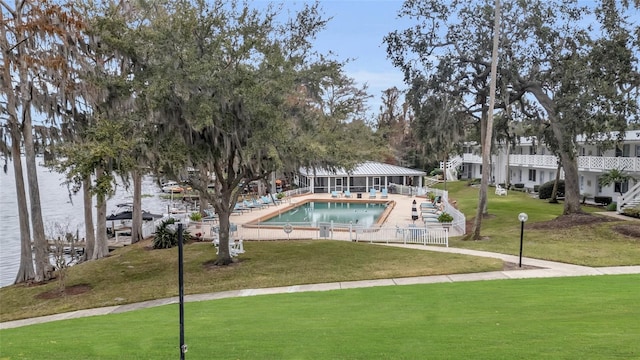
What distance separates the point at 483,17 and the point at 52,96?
1888 centimetres

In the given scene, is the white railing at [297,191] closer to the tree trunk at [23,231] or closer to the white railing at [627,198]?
the tree trunk at [23,231]

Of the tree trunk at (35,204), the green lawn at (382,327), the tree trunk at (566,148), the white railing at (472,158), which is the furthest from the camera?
the white railing at (472,158)

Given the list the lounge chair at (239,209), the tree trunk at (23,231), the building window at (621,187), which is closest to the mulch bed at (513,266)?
the tree trunk at (23,231)

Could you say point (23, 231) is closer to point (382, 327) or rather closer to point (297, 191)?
point (382, 327)

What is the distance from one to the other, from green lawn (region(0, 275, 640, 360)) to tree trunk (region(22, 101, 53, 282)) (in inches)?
283

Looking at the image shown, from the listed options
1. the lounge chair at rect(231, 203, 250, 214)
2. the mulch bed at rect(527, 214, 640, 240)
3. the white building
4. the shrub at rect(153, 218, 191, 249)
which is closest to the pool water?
the lounge chair at rect(231, 203, 250, 214)

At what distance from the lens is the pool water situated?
29594 millimetres

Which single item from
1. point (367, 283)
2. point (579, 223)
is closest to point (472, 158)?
point (579, 223)

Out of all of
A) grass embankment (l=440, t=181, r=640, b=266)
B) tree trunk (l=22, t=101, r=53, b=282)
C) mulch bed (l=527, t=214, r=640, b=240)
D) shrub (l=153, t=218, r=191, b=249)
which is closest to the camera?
grass embankment (l=440, t=181, r=640, b=266)

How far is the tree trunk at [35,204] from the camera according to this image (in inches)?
609

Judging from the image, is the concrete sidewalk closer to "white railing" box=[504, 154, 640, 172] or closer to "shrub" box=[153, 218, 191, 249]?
"shrub" box=[153, 218, 191, 249]

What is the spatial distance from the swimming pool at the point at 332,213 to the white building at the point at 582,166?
443 inches

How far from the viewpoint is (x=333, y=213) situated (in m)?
33.8

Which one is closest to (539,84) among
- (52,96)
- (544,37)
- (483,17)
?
(544,37)
